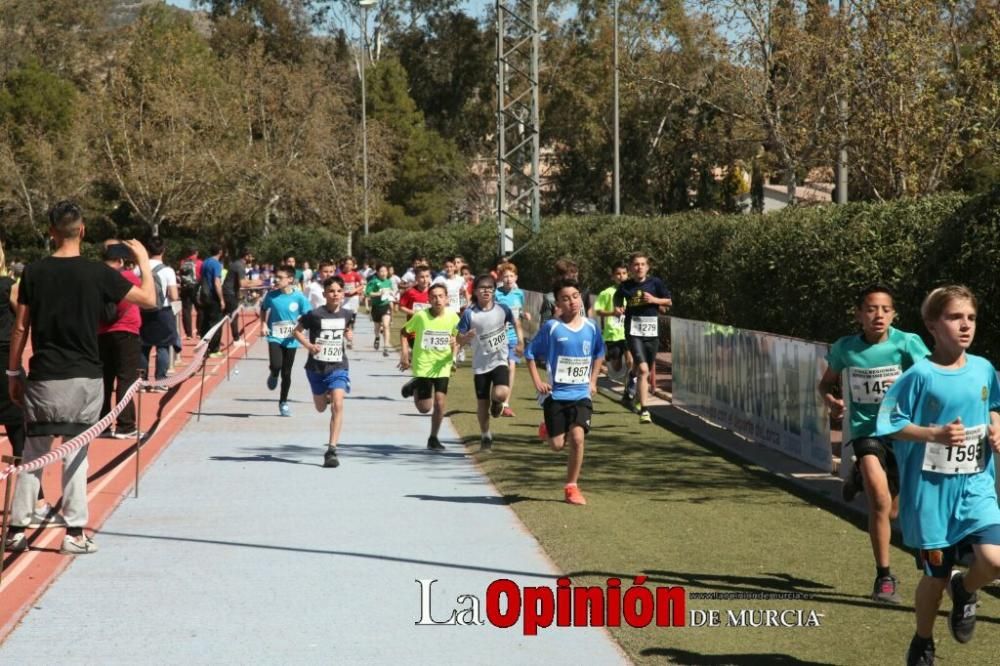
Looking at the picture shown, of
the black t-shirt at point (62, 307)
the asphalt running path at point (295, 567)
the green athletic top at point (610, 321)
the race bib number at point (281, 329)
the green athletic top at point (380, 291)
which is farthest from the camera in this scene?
the green athletic top at point (380, 291)

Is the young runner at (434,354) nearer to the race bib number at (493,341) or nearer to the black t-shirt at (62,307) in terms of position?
the race bib number at (493,341)

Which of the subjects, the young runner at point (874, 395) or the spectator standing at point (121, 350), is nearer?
the young runner at point (874, 395)

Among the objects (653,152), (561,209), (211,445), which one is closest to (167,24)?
(561,209)

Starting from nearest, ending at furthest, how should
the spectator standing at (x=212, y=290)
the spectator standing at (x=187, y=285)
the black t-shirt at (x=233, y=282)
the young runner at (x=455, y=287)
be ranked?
the young runner at (x=455, y=287)
the spectator standing at (x=212, y=290)
the black t-shirt at (x=233, y=282)
the spectator standing at (x=187, y=285)

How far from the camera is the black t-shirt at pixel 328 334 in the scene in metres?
14.0

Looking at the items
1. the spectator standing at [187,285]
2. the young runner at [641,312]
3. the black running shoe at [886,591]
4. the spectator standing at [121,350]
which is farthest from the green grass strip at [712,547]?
the spectator standing at [187,285]

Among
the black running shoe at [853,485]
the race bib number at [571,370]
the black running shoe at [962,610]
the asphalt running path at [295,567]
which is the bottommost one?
the asphalt running path at [295,567]

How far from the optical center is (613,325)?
19.9m

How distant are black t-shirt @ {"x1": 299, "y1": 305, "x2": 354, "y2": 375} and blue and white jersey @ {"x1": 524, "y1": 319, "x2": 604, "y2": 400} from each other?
3042mm

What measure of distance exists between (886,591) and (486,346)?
6963 millimetres

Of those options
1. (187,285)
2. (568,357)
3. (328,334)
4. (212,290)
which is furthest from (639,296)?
(187,285)

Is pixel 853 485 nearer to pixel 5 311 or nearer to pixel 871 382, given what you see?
pixel 871 382

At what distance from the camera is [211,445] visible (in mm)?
15078

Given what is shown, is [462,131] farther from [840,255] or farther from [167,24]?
[840,255]
